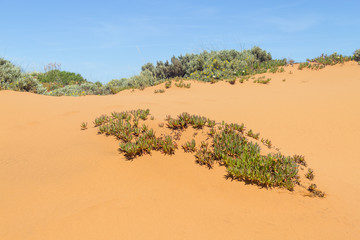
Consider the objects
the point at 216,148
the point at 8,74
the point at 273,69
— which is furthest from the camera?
the point at 273,69

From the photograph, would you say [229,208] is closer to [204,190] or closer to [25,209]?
[204,190]

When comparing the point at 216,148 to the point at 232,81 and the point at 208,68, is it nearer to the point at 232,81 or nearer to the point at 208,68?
the point at 232,81

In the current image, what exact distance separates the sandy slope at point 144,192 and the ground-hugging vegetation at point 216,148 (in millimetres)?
174

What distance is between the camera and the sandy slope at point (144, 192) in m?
3.06

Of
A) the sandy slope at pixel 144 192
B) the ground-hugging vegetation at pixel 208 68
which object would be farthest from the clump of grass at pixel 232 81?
the sandy slope at pixel 144 192

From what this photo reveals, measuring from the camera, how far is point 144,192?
12.3 feet

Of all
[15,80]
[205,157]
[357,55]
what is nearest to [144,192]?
[205,157]

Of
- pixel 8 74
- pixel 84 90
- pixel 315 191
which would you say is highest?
pixel 8 74

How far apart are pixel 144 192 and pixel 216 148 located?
5.59 ft

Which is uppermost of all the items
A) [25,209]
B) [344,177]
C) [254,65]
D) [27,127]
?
[254,65]

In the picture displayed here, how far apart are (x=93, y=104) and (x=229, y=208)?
6.81 metres

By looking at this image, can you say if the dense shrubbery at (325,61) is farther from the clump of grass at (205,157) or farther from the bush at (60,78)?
the bush at (60,78)

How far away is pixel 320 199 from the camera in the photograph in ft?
12.8

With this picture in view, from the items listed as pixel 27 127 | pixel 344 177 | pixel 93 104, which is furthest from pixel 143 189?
pixel 93 104
